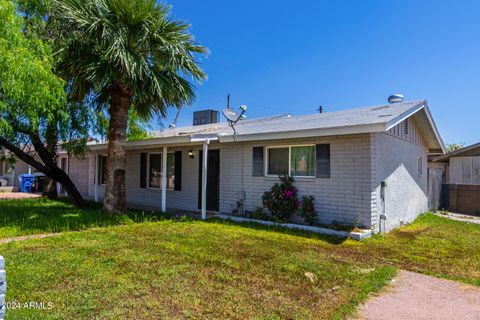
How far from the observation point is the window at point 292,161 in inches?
337

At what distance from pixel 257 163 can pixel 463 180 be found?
9.58 metres

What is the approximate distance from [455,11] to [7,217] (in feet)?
44.4

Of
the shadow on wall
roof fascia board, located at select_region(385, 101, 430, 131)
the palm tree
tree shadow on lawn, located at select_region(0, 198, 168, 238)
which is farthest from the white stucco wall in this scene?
tree shadow on lawn, located at select_region(0, 198, 168, 238)

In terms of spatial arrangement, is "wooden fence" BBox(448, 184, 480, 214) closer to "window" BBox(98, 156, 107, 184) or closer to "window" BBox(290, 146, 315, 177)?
"window" BBox(290, 146, 315, 177)

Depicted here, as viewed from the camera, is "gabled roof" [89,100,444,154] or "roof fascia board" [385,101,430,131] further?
"gabled roof" [89,100,444,154]

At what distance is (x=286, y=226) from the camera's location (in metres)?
8.27

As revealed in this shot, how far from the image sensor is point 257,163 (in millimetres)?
9523

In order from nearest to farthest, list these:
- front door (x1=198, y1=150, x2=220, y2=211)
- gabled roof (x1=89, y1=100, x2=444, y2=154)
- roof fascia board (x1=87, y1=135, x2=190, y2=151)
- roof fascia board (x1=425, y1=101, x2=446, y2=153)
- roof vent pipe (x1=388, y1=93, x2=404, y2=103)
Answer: gabled roof (x1=89, y1=100, x2=444, y2=154) → roof fascia board (x1=87, y1=135, x2=190, y2=151) → roof fascia board (x1=425, y1=101, x2=446, y2=153) → front door (x1=198, y1=150, x2=220, y2=211) → roof vent pipe (x1=388, y1=93, x2=404, y2=103)

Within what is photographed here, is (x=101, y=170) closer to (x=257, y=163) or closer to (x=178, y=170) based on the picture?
(x=178, y=170)

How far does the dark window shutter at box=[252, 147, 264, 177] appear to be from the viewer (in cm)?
943

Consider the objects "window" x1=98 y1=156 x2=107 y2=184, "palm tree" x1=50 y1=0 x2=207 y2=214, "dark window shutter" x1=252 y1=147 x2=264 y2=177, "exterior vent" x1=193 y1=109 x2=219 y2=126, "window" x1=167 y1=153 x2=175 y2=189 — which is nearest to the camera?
"palm tree" x1=50 y1=0 x2=207 y2=214

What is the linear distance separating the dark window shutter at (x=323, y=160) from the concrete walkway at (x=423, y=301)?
3804 mm

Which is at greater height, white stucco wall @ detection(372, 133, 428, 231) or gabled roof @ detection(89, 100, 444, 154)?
gabled roof @ detection(89, 100, 444, 154)

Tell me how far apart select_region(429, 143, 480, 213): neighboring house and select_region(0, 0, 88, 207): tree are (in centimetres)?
1468
